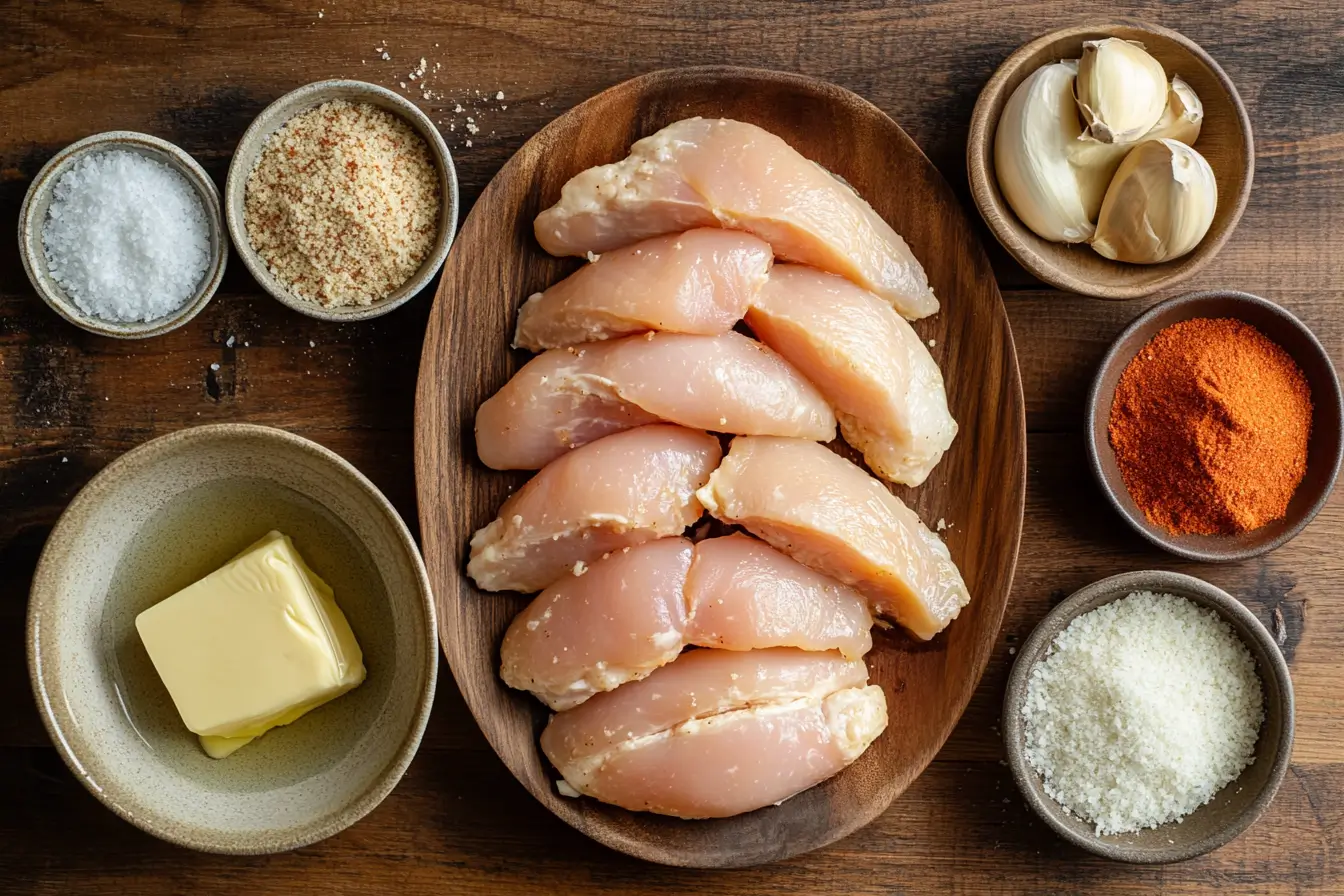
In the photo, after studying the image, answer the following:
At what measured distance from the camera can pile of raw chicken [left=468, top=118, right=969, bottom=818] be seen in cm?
188

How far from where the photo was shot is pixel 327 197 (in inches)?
76.2

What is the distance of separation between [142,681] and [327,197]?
3.09 feet

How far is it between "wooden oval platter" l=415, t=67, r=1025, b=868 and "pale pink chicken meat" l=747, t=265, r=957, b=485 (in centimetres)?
9

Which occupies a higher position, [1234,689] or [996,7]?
[996,7]

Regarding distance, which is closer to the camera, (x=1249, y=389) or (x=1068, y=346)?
(x=1249, y=389)

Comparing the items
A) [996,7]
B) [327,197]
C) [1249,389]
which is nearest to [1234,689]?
[1249,389]

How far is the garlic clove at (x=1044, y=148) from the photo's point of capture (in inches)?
77.0

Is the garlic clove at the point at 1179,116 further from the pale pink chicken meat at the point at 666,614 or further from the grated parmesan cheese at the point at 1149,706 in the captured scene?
the pale pink chicken meat at the point at 666,614

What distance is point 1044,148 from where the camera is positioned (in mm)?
1957

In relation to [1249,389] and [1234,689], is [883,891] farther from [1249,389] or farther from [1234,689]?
[1249,389]

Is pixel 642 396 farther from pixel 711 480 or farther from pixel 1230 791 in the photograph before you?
pixel 1230 791

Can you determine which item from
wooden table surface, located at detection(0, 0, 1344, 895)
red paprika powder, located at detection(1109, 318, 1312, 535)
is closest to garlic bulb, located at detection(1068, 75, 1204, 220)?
wooden table surface, located at detection(0, 0, 1344, 895)

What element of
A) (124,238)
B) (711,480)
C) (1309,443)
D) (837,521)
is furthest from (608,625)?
(1309,443)

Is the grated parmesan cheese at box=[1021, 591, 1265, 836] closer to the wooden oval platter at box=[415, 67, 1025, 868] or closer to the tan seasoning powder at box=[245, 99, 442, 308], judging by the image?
the wooden oval platter at box=[415, 67, 1025, 868]
